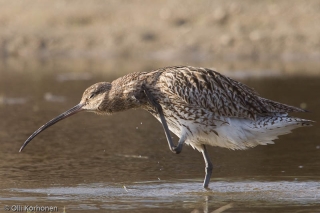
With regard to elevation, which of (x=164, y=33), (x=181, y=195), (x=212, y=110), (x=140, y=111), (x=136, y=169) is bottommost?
(x=181, y=195)

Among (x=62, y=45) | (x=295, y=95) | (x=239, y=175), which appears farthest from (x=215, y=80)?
(x=62, y=45)

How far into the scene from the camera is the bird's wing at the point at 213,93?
33.9 feet

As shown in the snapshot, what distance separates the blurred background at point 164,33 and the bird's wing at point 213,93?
46.7ft

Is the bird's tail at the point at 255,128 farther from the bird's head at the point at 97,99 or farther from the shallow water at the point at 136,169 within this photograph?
the bird's head at the point at 97,99

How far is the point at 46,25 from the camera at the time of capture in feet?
98.9

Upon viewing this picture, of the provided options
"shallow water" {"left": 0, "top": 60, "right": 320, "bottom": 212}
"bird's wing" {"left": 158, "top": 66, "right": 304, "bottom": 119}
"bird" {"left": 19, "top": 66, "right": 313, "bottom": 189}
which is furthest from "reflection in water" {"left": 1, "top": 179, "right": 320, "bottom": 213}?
"bird's wing" {"left": 158, "top": 66, "right": 304, "bottom": 119}

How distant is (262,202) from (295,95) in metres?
9.55

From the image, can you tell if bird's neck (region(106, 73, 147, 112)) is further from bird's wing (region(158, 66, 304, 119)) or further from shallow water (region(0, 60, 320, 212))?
shallow water (region(0, 60, 320, 212))

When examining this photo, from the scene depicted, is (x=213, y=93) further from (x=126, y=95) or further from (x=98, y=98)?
(x=98, y=98)

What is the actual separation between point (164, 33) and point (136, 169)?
17.1m

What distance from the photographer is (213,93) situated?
34.4ft

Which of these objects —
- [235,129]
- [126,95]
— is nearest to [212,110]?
[235,129]

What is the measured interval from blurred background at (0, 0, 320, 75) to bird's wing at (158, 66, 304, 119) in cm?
1425

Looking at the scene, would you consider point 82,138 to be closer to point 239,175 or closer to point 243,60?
point 239,175
